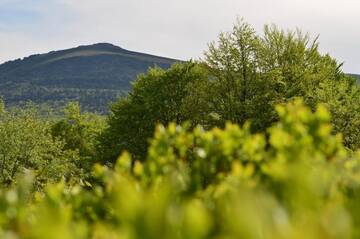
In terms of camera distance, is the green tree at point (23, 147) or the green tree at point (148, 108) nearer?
the green tree at point (148, 108)

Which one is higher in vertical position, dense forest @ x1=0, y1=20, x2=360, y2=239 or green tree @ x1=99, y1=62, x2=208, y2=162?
dense forest @ x1=0, y1=20, x2=360, y2=239

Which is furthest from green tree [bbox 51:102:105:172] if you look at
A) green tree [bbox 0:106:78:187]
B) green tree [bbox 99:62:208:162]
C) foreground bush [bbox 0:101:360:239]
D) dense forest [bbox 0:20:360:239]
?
foreground bush [bbox 0:101:360:239]

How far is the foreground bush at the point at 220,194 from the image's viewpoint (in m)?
1.55

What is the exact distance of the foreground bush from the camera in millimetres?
1553

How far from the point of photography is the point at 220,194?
11.0ft

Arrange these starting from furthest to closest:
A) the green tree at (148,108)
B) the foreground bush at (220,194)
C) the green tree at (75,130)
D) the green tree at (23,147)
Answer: the green tree at (75,130) < the green tree at (23,147) < the green tree at (148,108) < the foreground bush at (220,194)

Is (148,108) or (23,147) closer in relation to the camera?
(148,108)

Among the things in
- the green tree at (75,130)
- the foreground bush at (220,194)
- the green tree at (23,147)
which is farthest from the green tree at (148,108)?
the foreground bush at (220,194)

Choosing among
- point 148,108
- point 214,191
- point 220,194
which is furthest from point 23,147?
point 220,194

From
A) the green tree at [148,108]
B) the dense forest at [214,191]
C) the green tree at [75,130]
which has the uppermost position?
the dense forest at [214,191]

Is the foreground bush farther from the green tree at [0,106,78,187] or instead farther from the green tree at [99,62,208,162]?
the green tree at [0,106,78,187]

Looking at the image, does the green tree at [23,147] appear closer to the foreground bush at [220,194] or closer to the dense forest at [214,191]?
the dense forest at [214,191]

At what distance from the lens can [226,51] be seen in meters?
42.4

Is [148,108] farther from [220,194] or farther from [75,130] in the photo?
[220,194]
